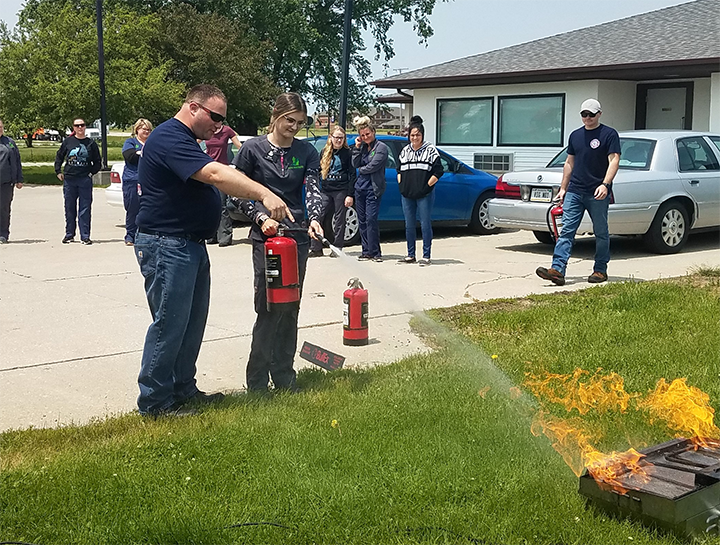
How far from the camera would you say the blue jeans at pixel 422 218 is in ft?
38.9

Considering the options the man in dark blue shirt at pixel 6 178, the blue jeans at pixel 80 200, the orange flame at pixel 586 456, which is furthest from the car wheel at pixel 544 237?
the orange flame at pixel 586 456

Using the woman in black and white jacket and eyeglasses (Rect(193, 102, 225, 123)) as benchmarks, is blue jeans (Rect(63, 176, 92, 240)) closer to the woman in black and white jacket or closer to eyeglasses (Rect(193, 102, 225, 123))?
the woman in black and white jacket

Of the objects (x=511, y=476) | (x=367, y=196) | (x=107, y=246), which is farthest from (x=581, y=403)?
(x=107, y=246)

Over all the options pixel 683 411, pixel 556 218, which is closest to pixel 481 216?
pixel 556 218

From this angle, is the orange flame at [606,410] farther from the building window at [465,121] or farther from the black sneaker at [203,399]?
the building window at [465,121]

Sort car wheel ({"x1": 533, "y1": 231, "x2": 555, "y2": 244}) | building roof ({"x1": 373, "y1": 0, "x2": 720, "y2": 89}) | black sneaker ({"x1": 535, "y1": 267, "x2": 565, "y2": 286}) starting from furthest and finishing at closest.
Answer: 1. building roof ({"x1": 373, "y1": 0, "x2": 720, "y2": 89})
2. car wheel ({"x1": 533, "y1": 231, "x2": 555, "y2": 244})
3. black sneaker ({"x1": 535, "y1": 267, "x2": 565, "y2": 286})

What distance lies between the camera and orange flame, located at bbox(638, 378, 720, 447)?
4.58 m

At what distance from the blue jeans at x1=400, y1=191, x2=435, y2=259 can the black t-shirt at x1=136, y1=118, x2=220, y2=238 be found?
21.7 ft

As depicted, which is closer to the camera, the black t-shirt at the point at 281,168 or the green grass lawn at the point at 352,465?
the green grass lawn at the point at 352,465

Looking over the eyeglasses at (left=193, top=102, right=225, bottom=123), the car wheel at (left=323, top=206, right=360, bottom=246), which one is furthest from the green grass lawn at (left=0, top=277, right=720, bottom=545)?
the car wheel at (left=323, top=206, right=360, bottom=246)

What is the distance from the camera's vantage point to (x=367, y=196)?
12531 millimetres

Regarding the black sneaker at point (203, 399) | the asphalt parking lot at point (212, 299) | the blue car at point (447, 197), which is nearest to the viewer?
the black sneaker at point (203, 399)

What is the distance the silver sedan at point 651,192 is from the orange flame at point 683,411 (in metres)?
6.84

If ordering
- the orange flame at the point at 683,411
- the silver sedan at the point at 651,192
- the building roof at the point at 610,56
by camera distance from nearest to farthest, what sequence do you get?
the orange flame at the point at 683,411 < the silver sedan at the point at 651,192 < the building roof at the point at 610,56
